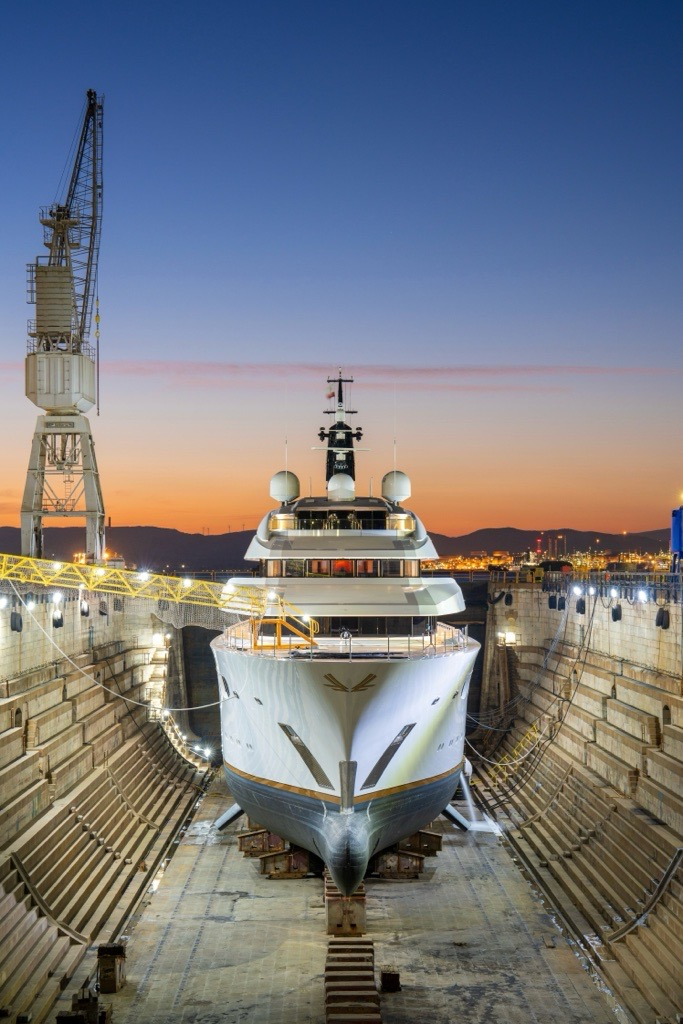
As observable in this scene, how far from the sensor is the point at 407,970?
23172mm

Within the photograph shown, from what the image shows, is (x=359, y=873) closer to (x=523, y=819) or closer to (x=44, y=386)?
(x=523, y=819)

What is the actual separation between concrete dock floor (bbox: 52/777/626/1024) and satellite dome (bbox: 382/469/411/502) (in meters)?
13.4

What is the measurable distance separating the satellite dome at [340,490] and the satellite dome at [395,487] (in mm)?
2616

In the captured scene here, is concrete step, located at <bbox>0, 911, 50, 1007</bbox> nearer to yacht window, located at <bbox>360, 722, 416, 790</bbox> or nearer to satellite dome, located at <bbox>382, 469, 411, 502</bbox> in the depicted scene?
yacht window, located at <bbox>360, 722, 416, 790</bbox>

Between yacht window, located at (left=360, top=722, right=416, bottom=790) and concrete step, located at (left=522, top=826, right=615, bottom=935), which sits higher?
yacht window, located at (left=360, top=722, right=416, bottom=790)

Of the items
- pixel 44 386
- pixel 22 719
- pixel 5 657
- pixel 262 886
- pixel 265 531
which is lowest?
pixel 262 886

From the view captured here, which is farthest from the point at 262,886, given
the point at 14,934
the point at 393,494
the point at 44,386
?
the point at 44,386

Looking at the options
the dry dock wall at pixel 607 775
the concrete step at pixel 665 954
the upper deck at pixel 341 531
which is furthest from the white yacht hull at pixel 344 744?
the concrete step at pixel 665 954

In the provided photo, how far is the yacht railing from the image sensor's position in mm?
27562

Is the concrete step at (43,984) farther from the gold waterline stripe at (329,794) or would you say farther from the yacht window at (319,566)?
the yacht window at (319,566)

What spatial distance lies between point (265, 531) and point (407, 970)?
15894mm

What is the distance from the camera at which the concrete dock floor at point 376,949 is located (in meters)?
21.1

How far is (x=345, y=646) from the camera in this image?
98.7 ft

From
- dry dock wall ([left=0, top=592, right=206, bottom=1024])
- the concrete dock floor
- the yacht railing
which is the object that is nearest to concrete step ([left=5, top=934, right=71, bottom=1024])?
dry dock wall ([left=0, top=592, right=206, bottom=1024])
